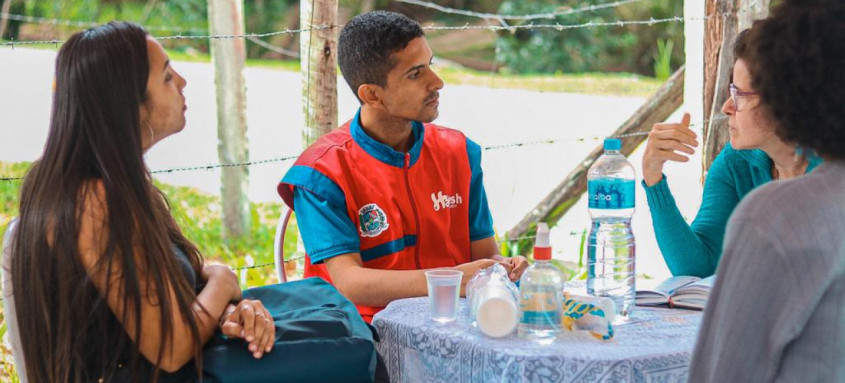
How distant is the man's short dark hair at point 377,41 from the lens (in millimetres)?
2605

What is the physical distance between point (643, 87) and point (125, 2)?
5601 mm

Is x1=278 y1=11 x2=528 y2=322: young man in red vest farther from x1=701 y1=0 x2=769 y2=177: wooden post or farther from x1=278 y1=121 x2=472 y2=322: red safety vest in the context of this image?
x1=701 y1=0 x2=769 y2=177: wooden post

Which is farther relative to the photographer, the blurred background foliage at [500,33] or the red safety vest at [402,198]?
the blurred background foliage at [500,33]

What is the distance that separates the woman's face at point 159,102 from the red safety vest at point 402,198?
50 centimetres

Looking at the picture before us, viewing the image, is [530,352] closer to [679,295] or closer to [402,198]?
[679,295]

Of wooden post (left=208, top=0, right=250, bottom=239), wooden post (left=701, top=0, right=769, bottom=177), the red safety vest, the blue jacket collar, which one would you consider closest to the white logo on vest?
the red safety vest

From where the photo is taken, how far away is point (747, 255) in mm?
1438

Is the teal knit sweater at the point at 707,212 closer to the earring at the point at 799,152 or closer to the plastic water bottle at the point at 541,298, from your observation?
the plastic water bottle at the point at 541,298

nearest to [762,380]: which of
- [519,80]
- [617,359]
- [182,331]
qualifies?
[617,359]

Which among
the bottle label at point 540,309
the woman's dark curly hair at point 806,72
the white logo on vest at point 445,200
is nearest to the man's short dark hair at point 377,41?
the white logo on vest at point 445,200

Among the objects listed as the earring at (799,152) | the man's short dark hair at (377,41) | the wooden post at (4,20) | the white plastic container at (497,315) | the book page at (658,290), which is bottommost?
the book page at (658,290)

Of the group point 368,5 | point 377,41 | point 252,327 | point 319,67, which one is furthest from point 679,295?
point 368,5

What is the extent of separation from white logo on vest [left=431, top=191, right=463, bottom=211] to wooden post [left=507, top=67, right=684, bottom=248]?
63.3 inches

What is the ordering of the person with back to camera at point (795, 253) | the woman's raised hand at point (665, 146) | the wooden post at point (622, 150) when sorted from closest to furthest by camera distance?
the person with back to camera at point (795, 253), the woman's raised hand at point (665, 146), the wooden post at point (622, 150)
